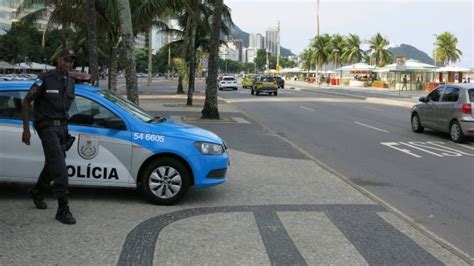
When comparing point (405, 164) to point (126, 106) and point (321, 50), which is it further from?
point (321, 50)

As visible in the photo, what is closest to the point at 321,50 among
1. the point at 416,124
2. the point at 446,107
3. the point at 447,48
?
the point at 447,48

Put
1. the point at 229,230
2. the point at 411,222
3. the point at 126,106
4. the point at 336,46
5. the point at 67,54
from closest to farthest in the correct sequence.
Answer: the point at 67,54, the point at 229,230, the point at 411,222, the point at 126,106, the point at 336,46

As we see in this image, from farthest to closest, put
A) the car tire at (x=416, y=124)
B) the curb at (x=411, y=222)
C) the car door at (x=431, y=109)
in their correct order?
the car tire at (x=416, y=124)
the car door at (x=431, y=109)
the curb at (x=411, y=222)

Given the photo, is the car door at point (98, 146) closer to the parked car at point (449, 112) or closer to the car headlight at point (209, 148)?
the car headlight at point (209, 148)

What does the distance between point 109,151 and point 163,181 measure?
0.75 metres

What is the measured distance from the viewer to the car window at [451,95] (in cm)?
1513

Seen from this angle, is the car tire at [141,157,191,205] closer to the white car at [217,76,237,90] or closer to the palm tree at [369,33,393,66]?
the white car at [217,76,237,90]

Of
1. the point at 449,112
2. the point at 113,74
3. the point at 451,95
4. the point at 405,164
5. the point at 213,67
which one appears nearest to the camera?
the point at 405,164

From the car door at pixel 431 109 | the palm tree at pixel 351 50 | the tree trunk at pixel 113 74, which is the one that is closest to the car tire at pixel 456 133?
the car door at pixel 431 109

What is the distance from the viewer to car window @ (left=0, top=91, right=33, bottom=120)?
681 centimetres

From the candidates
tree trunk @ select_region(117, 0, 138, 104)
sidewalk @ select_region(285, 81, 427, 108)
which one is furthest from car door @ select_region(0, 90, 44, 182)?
sidewalk @ select_region(285, 81, 427, 108)

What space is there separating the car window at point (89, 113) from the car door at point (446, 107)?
35.5 feet

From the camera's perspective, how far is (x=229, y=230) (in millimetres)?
5879

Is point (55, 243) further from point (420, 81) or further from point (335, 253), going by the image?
point (420, 81)
